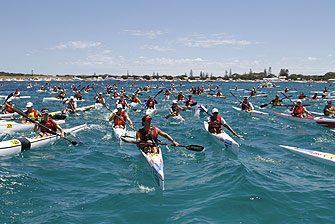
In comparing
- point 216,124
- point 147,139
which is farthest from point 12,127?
point 216,124

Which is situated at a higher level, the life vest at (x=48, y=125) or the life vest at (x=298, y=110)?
the life vest at (x=298, y=110)

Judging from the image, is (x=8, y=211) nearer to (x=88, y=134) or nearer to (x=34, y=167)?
(x=34, y=167)

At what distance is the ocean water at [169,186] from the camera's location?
6.38 meters

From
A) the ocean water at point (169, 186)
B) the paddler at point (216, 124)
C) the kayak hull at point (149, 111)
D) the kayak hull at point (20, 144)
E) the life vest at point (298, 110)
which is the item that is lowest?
the ocean water at point (169, 186)

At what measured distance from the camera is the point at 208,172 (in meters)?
9.34

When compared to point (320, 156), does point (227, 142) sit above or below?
above

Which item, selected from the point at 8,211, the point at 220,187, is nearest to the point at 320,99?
the point at 220,187

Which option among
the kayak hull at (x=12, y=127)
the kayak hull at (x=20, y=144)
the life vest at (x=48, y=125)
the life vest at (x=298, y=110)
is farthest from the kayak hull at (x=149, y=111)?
the life vest at (x=298, y=110)

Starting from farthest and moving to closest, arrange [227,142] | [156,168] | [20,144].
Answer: [227,142], [20,144], [156,168]

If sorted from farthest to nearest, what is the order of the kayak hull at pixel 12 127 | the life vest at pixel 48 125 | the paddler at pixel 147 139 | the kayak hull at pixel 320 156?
the kayak hull at pixel 12 127 → the life vest at pixel 48 125 → the kayak hull at pixel 320 156 → the paddler at pixel 147 139

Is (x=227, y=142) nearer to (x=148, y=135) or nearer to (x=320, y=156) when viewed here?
(x=320, y=156)

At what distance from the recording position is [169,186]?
804cm

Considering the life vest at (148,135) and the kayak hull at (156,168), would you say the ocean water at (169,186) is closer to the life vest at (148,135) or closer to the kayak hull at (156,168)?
the kayak hull at (156,168)

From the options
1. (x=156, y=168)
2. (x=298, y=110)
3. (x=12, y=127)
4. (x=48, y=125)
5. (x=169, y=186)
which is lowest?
(x=169, y=186)
